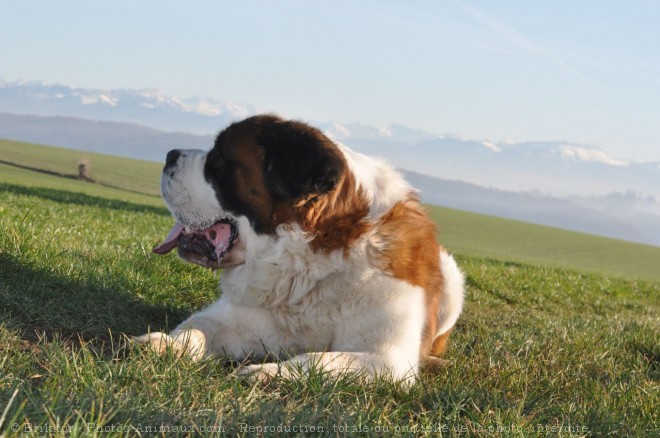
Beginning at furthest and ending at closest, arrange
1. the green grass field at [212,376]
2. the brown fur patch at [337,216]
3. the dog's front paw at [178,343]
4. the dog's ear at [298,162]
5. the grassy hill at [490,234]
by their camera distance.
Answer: the grassy hill at [490,234] → the brown fur patch at [337,216] → the dog's ear at [298,162] → the dog's front paw at [178,343] → the green grass field at [212,376]

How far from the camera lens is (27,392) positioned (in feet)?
9.08

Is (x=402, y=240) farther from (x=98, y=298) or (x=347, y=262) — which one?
(x=98, y=298)

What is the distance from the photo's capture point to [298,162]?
4.01 m

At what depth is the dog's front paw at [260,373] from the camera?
142 inches

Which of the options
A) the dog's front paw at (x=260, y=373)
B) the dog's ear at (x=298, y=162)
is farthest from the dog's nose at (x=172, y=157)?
the dog's front paw at (x=260, y=373)

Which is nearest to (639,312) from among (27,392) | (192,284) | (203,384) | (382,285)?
(192,284)

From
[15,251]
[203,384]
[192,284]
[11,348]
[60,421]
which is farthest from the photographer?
[192,284]

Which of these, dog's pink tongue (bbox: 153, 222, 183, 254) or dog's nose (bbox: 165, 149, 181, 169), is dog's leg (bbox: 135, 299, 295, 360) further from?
dog's nose (bbox: 165, 149, 181, 169)

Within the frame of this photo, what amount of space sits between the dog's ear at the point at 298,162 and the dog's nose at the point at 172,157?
62 centimetres

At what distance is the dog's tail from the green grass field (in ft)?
0.41

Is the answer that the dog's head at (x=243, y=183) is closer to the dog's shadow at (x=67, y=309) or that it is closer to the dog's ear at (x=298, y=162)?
the dog's ear at (x=298, y=162)

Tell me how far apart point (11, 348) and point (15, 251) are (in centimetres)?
199

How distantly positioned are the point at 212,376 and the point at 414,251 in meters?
1.38

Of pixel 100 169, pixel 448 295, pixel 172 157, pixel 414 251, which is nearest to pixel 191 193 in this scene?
pixel 172 157
